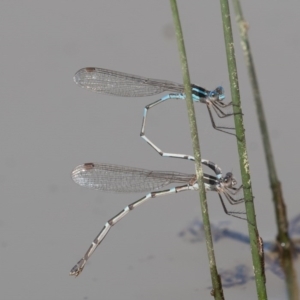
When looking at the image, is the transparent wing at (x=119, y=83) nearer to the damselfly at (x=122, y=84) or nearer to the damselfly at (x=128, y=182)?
the damselfly at (x=122, y=84)

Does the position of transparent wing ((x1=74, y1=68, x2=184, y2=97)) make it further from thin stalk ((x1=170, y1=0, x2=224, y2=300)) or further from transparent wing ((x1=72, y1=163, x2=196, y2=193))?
thin stalk ((x1=170, y1=0, x2=224, y2=300))

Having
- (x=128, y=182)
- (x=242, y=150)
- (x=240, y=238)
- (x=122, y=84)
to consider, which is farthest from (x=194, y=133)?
(x=240, y=238)

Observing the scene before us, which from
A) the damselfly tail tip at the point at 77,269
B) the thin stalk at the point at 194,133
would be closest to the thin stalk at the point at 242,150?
the thin stalk at the point at 194,133

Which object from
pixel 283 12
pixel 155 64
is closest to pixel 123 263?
pixel 155 64

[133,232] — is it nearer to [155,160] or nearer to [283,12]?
[155,160]

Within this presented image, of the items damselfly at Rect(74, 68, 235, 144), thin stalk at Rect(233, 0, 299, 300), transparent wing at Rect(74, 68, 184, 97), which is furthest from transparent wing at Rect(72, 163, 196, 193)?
thin stalk at Rect(233, 0, 299, 300)

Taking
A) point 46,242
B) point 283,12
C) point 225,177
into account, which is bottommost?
point 46,242

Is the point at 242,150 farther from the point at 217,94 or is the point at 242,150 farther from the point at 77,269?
the point at 77,269
